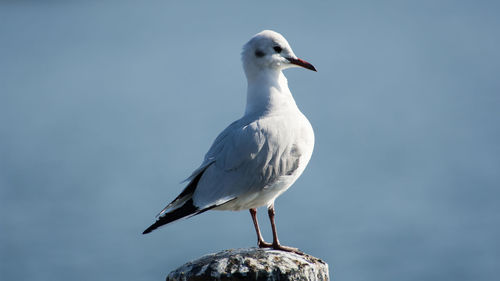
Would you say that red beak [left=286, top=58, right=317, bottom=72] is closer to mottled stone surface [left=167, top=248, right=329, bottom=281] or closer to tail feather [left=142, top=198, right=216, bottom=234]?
tail feather [left=142, top=198, right=216, bottom=234]

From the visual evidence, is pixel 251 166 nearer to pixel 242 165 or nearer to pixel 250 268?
pixel 242 165

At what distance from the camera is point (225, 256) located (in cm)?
421

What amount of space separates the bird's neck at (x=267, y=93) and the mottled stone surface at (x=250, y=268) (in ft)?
5.10

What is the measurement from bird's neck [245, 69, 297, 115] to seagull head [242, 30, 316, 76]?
0.06 metres

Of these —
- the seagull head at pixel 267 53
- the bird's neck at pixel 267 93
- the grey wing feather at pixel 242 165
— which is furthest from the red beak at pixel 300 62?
the grey wing feather at pixel 242 165

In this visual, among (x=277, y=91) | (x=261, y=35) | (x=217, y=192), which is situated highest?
(x=261, y=35)

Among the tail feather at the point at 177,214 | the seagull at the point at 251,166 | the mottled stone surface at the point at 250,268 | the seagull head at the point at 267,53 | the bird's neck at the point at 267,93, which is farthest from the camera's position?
the seagull head at the point at 267,53

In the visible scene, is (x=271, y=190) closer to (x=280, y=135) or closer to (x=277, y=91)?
(x=280, y=135)

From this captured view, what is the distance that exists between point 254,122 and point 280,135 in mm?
257

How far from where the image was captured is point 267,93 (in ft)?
18.3

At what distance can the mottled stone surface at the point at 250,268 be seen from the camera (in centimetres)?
402

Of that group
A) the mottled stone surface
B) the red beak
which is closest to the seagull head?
the red beak

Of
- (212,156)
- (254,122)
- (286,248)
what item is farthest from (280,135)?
(286,248)

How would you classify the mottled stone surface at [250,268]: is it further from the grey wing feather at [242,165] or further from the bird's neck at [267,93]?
the bird's neck at [267,93]
